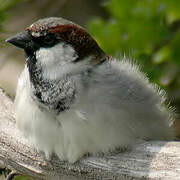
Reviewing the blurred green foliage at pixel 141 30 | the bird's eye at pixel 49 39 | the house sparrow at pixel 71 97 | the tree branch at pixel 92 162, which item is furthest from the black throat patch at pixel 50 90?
the blurred green foliage at pixel 141 30

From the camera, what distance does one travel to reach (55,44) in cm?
250

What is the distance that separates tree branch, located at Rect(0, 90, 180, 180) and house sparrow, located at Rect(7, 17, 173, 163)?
6 centimetres

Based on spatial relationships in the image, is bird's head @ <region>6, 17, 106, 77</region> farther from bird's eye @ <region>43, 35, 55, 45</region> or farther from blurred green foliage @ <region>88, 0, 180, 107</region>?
blurred green foliage @ <region>88, 0, 180, 107</region>

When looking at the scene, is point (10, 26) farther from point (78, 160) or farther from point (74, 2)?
point (78, 160)

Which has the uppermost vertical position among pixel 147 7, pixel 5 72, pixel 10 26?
pixel 147 7

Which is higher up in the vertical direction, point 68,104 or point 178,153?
point 68,104

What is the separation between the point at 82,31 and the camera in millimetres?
2521

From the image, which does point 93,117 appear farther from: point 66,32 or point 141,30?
point 141,30

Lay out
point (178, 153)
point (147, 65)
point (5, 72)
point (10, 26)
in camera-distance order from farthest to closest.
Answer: point (10, 26) < point (5, 72) < point (147, 65) < point (178, 153)

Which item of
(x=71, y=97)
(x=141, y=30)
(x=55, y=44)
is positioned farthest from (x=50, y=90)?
(x=141, y=30)

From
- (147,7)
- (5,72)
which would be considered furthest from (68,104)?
(5,72)

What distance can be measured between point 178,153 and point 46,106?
666 millimetres

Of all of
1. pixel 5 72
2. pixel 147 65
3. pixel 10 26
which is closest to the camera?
pixel 147 65

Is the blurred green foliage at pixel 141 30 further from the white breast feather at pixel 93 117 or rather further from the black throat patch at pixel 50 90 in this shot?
the black throat patch at pixel 50 90
